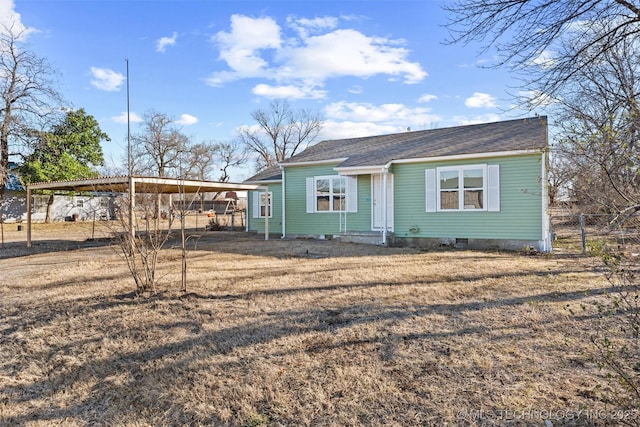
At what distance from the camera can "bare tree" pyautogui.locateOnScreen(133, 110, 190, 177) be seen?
113 ft

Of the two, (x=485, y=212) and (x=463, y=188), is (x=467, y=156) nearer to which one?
(x=463, y=188)

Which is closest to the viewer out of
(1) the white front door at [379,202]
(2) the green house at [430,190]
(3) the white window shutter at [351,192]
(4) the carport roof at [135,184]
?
(4) the carport roof at [135,184]

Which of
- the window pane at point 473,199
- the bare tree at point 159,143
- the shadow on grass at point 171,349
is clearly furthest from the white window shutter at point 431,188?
the bare tree at point 159,143

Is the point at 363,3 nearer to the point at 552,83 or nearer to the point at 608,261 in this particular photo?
the point at 552,83

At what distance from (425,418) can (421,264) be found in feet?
18.2

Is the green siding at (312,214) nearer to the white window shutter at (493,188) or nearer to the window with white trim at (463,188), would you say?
the window with white trim at (463,188)

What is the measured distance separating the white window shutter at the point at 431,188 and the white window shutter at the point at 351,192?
247 centimetres

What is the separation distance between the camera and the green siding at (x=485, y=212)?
10070 mm

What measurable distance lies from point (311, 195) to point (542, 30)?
10029 millimetres

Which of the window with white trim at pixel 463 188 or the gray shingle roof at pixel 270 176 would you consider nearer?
the window with white trim at pixel 463 188

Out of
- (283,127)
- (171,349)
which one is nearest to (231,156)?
(283,127)

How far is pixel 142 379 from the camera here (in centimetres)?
363

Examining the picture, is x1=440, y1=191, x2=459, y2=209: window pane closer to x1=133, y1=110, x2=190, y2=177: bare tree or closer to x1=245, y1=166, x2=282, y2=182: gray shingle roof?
x1=245, y1=166, x2=282, y2=182: gray shingle roof

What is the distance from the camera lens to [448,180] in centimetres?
1110
